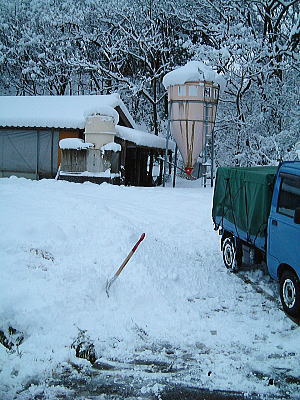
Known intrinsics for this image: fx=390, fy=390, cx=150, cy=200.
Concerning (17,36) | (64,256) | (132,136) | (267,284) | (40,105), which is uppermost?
(17,36)

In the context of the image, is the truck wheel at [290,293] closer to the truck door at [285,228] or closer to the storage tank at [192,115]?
the truck door at [285,228]

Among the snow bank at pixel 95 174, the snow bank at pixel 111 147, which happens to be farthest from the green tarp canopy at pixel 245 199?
the snow bank at pixel 95 174

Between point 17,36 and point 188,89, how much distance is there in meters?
24.2

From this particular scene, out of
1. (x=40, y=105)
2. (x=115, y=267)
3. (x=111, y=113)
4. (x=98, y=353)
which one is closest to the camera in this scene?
(x=98, y=353)

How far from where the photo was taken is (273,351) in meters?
5.07

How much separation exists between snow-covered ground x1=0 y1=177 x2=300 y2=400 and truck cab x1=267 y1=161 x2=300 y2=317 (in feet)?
1.46

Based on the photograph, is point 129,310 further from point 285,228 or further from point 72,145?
point 72,145

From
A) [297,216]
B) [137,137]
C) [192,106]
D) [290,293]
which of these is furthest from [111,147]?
[297,216]

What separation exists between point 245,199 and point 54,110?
56.1ft

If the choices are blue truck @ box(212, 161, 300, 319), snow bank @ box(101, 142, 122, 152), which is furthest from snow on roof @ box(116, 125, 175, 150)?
blue truck @ box(212, 161, 300, 319)

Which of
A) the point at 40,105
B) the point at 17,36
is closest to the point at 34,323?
the point at 40,105

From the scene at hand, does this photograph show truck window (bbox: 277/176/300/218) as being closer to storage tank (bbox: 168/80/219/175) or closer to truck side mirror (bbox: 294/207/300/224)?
truck side mirror (bbox: 294/207/300/224)

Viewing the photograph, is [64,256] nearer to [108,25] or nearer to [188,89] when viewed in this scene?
[188,89]

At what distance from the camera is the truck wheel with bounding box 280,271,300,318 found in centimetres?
584
